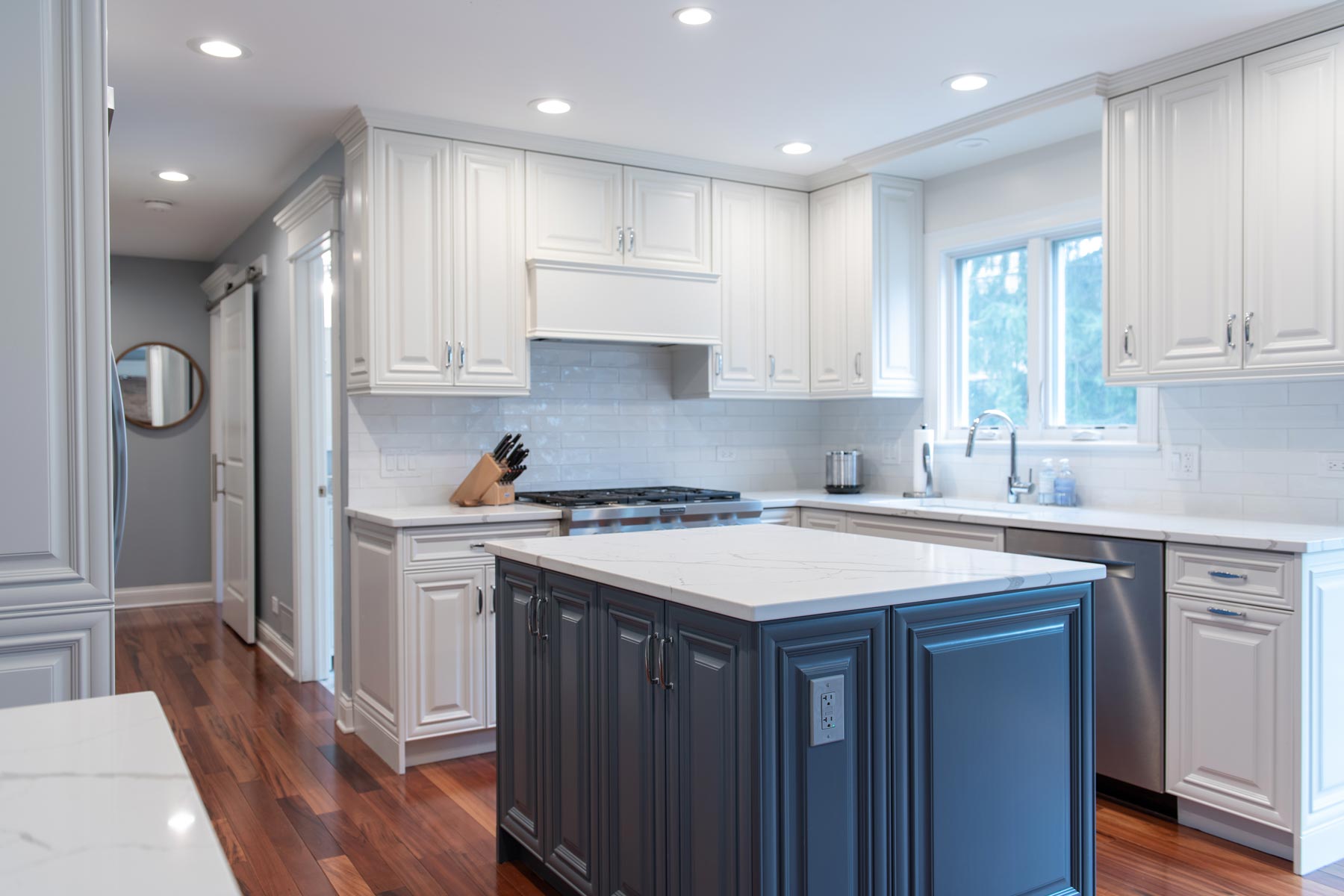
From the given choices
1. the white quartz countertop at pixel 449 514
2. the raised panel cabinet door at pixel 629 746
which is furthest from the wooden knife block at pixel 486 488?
the raised panel cabinet door at pixel 629 746

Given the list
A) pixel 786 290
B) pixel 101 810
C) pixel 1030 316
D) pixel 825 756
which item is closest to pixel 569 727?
pixel 825 756

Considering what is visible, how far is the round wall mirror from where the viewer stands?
23.0 ft

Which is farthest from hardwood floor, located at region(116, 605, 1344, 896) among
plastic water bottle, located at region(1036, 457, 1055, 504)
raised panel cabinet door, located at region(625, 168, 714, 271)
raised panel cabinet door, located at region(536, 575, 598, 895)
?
raised panel cabinet door, located at region(625, 168, 714, 271)

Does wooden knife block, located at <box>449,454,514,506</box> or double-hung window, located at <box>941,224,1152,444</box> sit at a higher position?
double-hung window, located at <box>941,224,1152,444</box>

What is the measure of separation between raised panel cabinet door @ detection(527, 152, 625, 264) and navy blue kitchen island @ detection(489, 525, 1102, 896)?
215 cm

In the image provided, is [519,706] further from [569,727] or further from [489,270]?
[489,270]

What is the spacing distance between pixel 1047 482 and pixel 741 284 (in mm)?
1686

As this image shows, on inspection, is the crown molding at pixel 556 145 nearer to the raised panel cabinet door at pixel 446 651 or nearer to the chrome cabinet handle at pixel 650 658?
the raised panel cabinet door at pixel 446 651

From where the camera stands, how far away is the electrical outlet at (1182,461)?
3.66 meters

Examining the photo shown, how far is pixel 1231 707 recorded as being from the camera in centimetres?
293

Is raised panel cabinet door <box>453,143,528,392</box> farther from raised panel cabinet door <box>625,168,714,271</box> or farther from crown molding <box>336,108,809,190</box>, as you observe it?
raised panel cabinet door <box>625,168,714,271</box>

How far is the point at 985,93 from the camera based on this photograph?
12.3 ft

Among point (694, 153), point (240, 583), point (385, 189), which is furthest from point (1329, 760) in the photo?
point (240, 583)

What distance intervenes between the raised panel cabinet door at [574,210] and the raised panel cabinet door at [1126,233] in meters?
2.00
